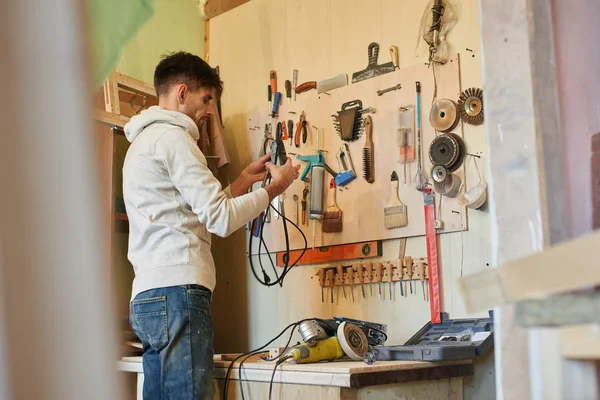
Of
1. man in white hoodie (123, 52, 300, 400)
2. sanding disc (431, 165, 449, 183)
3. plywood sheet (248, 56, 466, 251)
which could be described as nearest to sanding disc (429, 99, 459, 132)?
plywood sheet (248, 56, 466, 251)

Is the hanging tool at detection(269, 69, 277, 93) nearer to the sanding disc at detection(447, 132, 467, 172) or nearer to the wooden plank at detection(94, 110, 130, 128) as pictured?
the wooden plank at detection(94, 110, 130, 128)

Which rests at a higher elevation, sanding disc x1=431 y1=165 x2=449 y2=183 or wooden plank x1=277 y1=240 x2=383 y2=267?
sanding disc x1=431 y1=165 x2=449 y2=183

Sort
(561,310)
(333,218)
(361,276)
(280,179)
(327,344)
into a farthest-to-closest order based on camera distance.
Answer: (333,218)
(361,276)
(280,179)
(327,344)
(561,310)

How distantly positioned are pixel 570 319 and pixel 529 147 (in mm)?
308

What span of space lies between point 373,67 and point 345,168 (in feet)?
1.49

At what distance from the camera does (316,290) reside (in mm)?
2842

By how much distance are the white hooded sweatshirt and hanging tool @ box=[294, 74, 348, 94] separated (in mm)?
953

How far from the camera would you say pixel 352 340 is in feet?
7.11

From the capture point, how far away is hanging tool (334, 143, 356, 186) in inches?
109

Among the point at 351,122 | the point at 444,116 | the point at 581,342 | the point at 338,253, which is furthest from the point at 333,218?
the point at 581,342

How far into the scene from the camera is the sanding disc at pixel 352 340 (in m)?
2.13

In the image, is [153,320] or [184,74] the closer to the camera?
[153,320]

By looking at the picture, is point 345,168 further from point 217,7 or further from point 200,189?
point 217,7

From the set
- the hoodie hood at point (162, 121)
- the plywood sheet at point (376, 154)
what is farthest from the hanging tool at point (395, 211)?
the hoodie hood at point (162, 121)
